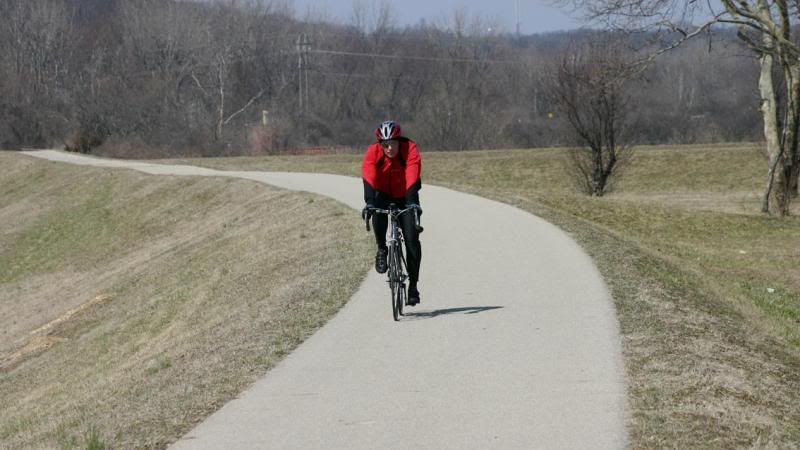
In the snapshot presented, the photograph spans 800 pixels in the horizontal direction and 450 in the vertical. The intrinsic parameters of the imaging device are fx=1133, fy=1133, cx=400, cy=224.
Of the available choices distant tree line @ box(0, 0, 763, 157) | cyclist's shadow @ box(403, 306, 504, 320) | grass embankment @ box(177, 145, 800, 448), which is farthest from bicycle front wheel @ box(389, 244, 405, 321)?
distant tree line @ box(0, 0, 763, 157)

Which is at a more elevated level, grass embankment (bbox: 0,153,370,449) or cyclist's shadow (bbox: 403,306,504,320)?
cyclist's shadow (bbox: 403,306,504,320)

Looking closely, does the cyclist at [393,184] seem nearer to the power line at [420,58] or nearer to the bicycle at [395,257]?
the bicycle at [395,257]

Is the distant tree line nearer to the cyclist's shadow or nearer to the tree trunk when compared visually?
the tree trunk

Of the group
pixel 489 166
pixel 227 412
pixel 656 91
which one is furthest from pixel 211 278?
pixel 656 91

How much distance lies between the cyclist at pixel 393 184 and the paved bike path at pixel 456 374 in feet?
2.59

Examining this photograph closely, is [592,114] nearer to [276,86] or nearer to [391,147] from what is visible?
[391,147]

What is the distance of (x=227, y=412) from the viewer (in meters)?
7.56

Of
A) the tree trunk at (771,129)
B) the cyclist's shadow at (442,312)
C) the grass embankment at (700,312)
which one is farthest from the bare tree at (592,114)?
the cyclist's shadow at (442,312)

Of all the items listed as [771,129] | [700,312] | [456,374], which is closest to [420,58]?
[771,129]

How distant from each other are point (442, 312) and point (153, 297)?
380 inches

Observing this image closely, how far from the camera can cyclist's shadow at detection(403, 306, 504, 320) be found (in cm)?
1111

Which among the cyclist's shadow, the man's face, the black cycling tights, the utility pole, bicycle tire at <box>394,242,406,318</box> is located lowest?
the cyclist's shadow

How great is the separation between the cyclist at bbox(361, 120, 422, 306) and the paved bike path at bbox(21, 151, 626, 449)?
789 millimetres

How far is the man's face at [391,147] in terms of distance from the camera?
1052cm
